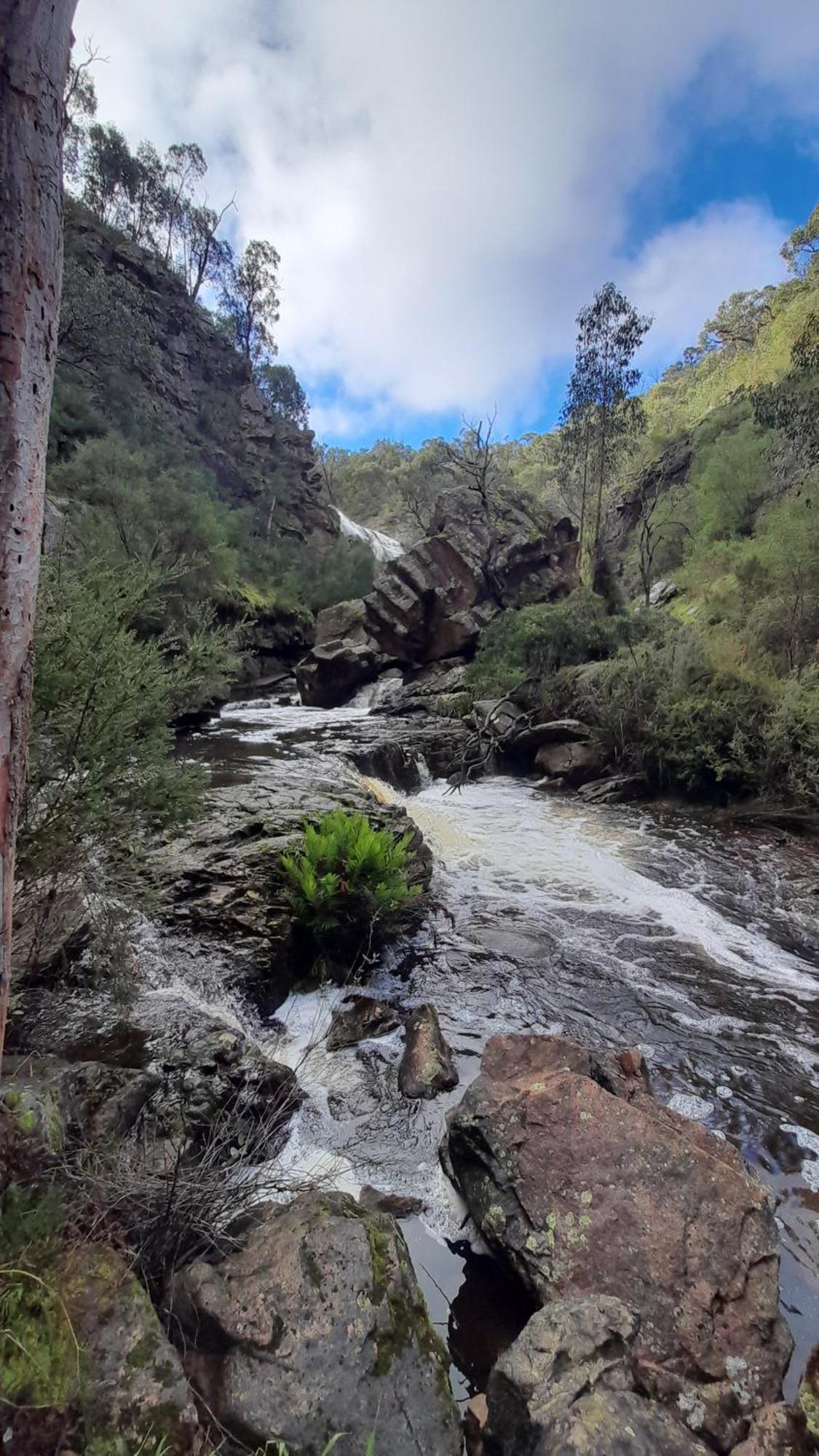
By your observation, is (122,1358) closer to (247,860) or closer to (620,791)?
(247,860)

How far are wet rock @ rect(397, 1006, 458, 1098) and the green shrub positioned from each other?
1.14 m

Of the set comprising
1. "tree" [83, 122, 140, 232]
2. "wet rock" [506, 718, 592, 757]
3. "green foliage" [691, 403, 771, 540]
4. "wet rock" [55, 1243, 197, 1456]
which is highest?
"tree" [83, 122, 140, 232]

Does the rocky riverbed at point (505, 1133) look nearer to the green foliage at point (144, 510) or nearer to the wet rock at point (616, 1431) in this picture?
the wet rock at point (616, 1431)

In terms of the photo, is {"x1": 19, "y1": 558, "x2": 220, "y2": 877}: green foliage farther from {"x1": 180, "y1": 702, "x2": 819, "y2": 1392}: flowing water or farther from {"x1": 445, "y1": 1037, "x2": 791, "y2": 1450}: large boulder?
{"x1": 445, "y1": 1037, "x2": 791, "y2": 1450}: large boulder

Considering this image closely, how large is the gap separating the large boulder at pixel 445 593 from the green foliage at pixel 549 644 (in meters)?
6.45

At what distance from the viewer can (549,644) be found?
16750mm

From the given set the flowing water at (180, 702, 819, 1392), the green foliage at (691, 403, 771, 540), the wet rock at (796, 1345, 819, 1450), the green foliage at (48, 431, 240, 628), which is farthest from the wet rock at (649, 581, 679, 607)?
the wet rock at (796, 1345, 819, 1450)

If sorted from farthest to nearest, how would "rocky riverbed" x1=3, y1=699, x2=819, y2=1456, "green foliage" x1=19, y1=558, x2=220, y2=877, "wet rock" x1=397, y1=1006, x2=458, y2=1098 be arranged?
"wet rock" x1=397, y1=1006, x2=458, y2=1098 < "green foliage" x1=19, y1=558, x2=220, y2=877 < "rocky riverbed" x1=3, y1=699, x2=819, y2=1456

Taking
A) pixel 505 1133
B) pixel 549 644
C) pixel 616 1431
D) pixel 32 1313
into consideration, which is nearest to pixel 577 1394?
pixel 616 1431

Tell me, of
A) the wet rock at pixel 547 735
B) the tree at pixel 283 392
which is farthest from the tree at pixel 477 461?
the tree at pixel 283 392

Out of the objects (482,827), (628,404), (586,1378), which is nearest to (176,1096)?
(586,1378)

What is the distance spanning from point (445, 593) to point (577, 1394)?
79.9 ft

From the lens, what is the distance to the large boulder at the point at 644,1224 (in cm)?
213

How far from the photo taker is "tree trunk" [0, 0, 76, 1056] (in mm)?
1565
